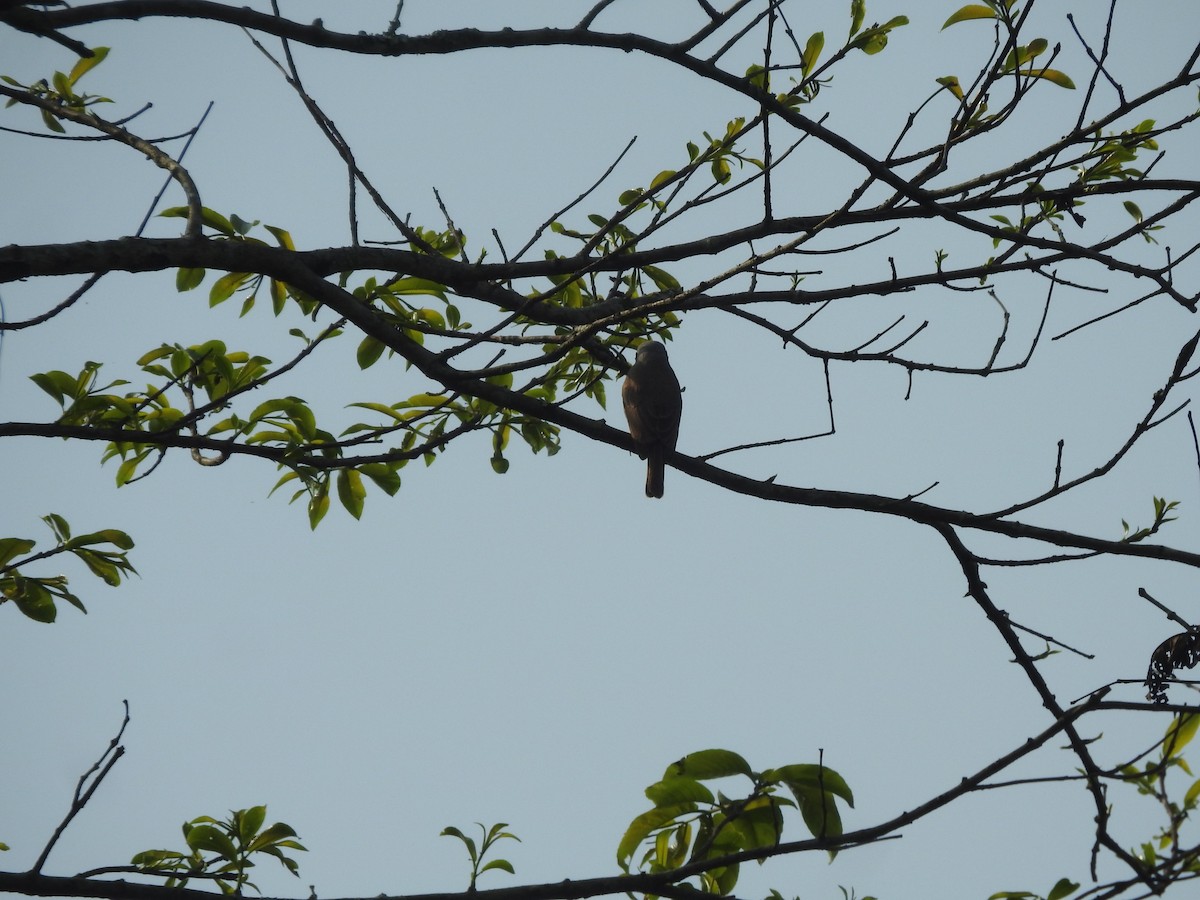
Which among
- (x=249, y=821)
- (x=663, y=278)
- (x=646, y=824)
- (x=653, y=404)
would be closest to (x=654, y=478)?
(x=653, y=404)

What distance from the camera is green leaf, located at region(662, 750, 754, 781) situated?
8.36ft

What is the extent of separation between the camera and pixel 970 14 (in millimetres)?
3793

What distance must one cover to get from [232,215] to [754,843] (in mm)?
2962

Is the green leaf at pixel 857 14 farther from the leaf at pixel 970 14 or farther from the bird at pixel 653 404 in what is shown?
the bird at pixel 653 404

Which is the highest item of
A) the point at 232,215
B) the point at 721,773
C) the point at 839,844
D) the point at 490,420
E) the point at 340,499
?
the point at 232,215

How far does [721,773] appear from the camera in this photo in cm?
259

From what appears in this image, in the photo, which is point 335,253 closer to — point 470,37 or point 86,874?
point 470,37

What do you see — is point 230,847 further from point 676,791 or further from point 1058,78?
point 1058,78

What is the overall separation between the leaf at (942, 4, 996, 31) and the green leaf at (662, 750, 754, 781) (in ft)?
9.17

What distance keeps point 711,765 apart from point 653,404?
18.0ft

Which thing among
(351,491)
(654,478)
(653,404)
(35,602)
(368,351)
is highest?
(653,404)

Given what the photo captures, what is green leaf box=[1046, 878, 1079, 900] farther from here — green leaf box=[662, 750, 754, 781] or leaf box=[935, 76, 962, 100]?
leaf box=[935, 76, 962, 100]

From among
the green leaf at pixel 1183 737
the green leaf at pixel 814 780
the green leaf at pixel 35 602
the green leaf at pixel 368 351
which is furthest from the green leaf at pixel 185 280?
the green leaf at pixel 1183 737

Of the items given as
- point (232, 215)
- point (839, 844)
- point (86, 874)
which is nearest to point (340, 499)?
point (232, 215)
